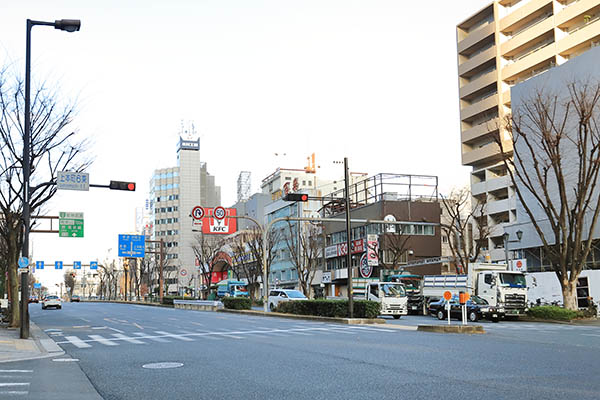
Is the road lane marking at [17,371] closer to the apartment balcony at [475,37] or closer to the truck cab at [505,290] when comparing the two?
the truck cab at [505,290]

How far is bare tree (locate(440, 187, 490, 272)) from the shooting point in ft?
143

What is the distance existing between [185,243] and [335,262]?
248ft

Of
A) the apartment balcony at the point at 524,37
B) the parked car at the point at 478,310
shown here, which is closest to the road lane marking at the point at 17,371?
the parked car at the point at 478,310

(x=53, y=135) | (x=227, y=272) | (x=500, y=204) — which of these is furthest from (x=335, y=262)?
(x=53, y=135)

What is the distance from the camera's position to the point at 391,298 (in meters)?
40.3

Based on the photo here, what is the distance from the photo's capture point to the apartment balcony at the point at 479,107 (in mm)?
73062

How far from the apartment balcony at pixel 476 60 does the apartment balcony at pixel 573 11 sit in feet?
30.6

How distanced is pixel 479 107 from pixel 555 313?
45961 mm

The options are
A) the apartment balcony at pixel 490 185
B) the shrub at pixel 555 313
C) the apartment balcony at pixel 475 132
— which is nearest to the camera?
the shrub at pixel 555 313

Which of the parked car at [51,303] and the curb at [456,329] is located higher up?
the curb at [456,329]

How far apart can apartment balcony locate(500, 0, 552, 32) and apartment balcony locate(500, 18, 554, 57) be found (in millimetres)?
1487

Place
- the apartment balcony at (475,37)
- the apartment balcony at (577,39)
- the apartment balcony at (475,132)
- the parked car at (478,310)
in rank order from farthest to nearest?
the apartment balcony at (475,37), the apartment balcony at (475,132), the apartment balcony at (577,39), the parked car at (478,310)

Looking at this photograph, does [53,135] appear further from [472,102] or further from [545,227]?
[472,102]

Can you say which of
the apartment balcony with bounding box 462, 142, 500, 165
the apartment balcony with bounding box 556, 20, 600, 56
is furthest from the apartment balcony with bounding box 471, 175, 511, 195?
the apartment balcony with bounding box 556, 20, 600, 56
